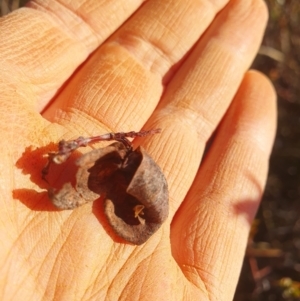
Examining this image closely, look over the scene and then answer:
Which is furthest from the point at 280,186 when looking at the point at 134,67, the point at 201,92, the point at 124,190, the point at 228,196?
the point at 124,190

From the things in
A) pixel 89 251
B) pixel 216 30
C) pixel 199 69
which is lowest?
pixel 89 251

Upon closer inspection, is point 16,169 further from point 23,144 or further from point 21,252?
point 21,252

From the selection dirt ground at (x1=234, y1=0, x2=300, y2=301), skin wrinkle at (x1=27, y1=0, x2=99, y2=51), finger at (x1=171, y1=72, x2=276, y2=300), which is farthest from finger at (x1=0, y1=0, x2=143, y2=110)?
dirt ground at (x1=234, y1=0, x2=300, y2=301)

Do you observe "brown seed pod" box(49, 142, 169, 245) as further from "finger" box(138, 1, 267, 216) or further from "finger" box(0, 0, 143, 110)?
"finger" box(0, 0, 143, 110)

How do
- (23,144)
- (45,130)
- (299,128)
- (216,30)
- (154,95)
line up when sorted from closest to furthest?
(23,144) < (45,130) < (154,95) < (216,30) < (299,128)

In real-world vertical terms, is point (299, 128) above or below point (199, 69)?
below

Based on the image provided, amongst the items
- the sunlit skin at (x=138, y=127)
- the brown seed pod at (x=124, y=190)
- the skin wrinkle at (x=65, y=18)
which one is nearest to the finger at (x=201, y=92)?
the sunlit skin at (x=138, y=127)

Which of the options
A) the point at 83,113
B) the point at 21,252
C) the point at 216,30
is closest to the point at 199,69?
the point at 216,30

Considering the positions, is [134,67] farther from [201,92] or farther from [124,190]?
[124,190]
